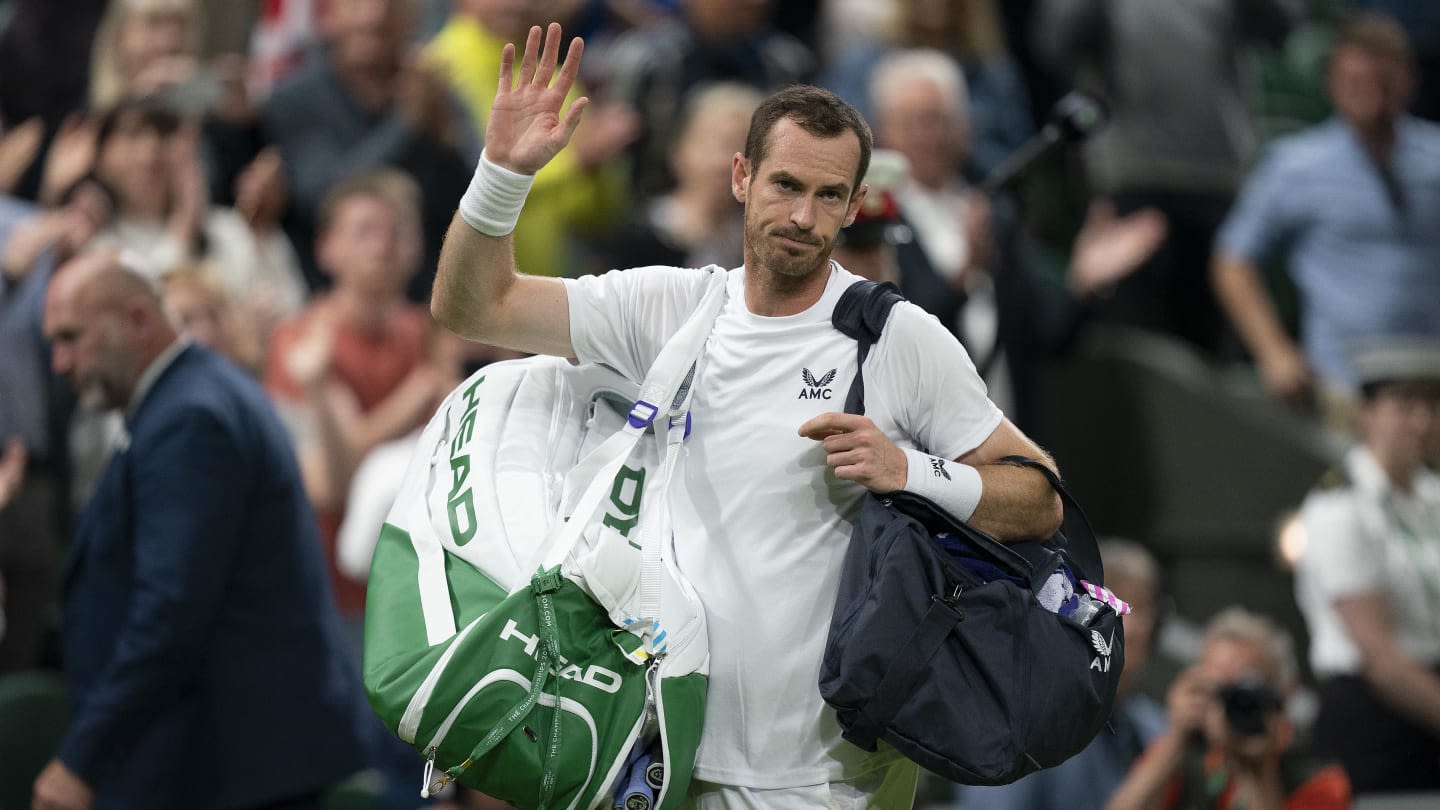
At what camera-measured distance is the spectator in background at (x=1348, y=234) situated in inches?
320

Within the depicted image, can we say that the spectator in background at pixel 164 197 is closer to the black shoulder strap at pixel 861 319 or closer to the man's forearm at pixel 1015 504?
the black shoulder strap at pixel 861 319

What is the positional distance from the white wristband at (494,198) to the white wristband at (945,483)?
85 cm

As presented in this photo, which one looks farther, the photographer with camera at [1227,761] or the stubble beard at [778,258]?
the photographer with camera at [1227,761]

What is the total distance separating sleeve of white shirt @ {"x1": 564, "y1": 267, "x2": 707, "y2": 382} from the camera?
381cm

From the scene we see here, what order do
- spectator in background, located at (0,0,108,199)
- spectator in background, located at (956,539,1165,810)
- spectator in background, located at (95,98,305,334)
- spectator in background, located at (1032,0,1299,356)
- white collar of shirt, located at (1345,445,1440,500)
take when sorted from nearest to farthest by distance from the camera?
spectator in background, located at (956,539,1165,810)
white collar of shirt, located at (1345,445,1440,500)
spectator in background, located at (95,98,305,334)
spectator in background, located at (0,0,108,199)
spectator in background, located at (1032,0,1299,356)

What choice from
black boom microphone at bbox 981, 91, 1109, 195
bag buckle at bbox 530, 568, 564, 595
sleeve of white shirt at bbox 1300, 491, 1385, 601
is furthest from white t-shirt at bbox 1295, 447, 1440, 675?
bag buckle at bbox 530, 568, 564, 595

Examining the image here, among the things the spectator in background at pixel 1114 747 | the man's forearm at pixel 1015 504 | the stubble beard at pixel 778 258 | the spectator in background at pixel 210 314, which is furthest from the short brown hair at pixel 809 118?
the spectator in background at pixel 210 314

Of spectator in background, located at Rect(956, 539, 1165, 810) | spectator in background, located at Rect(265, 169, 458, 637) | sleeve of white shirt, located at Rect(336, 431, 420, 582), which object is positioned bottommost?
spectator in background, located at Rect(956, 539, 1165, 810)

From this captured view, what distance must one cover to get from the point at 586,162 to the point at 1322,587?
3.27 metres

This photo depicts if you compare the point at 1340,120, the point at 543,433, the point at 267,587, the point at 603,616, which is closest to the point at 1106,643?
the point at 603,616

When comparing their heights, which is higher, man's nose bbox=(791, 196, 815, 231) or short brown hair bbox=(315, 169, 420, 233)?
man's nose bbox=(791, 196, 815, 231)

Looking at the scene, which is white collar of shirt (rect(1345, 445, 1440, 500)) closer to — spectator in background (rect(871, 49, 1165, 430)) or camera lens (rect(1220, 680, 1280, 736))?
spectator in background (rect(871, 49, 1165, 430))

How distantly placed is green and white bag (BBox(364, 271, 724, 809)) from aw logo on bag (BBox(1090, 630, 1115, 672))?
0.71 meters

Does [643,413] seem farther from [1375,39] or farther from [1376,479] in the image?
[1375,39]
